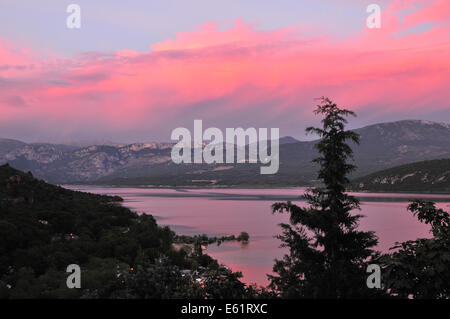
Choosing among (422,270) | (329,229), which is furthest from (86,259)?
(422,270)

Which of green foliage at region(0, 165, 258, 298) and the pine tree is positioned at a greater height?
the pine tree

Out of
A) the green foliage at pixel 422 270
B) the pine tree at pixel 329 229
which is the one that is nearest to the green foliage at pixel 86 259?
the pine tree at pixel 329 229

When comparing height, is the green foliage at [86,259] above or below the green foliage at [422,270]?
below

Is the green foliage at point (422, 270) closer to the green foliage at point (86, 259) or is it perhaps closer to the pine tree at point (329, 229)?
the pine tree at point (329, 229)

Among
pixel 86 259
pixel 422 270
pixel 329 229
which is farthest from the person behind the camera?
pixel 86 259

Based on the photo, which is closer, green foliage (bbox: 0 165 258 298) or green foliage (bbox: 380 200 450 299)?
green foliage (bbox: 380 200 450 299)

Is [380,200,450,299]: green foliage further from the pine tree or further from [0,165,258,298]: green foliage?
[0,165,258,298]: green foliage

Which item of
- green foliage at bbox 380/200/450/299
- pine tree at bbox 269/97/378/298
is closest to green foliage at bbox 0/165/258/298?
pine tree at bbox 269/97/378/298

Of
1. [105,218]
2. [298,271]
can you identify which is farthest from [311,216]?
[105,218]

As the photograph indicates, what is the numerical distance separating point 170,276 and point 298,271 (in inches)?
200

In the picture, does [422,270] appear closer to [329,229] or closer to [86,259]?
[329,229]

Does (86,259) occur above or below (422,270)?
below

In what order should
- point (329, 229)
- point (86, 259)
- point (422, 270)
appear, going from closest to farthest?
point (422, 270) → point (329, 229) → point (86, 259)
